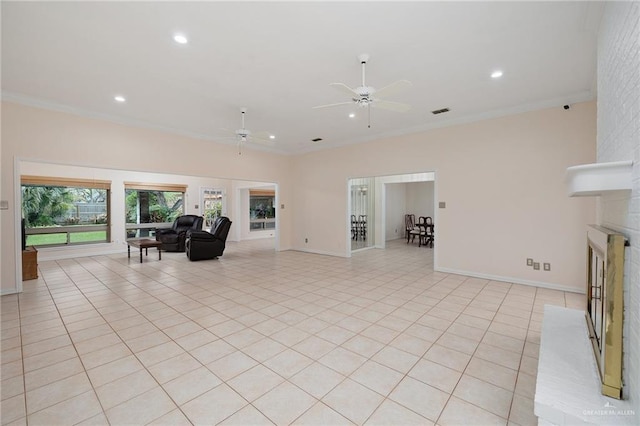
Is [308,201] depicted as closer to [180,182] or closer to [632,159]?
[180,182]

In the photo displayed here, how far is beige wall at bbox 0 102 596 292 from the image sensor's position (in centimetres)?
415

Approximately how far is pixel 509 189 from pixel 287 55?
416 cm

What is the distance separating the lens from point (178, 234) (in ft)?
26.3

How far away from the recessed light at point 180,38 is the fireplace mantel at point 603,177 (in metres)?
3.30

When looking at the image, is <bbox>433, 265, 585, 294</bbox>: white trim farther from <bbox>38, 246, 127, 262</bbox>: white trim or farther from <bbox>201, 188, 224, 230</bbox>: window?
<bbox>38, 246, 127, 262</bbox>: white trim

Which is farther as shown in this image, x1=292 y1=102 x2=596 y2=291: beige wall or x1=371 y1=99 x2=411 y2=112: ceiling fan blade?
x1=292 y1=102 x2=596 y2=291: beige wall

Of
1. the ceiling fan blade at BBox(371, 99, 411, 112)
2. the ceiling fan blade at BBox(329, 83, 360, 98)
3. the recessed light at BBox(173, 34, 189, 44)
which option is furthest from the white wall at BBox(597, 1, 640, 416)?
the recessed light at BBox(173, 34, 189, 44)

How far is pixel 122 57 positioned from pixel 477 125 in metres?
5.40

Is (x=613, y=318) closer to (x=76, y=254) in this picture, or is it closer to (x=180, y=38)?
(x=180, y=38)

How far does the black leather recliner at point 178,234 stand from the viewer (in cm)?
788

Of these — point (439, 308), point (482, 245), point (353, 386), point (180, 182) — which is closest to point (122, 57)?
point (353, 386)

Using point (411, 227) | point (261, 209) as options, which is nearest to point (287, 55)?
point (411, 227)

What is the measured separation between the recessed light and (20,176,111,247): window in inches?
271

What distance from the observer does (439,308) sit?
138 inches
